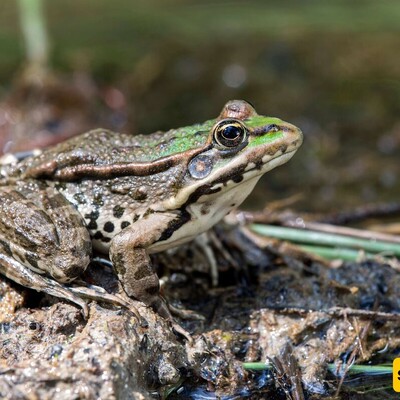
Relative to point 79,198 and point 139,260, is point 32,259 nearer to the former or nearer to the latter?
point 79,198

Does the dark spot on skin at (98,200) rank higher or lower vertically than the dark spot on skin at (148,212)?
higher

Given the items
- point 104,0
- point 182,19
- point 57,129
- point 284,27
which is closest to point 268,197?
point 57,129

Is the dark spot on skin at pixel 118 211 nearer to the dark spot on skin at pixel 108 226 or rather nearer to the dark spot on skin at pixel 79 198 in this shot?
the dark spot on skin at pixel 108 226

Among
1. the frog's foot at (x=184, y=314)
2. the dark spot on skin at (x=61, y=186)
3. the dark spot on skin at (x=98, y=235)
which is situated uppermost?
the dark spot on skin at (x=61, y=186)

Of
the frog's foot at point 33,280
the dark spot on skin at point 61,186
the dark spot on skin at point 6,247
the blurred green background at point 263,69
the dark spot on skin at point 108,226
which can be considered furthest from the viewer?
the blurred green background at point 263,69

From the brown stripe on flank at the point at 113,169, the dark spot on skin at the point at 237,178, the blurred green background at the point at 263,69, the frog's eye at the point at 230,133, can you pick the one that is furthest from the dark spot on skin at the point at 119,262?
the blurred green background at the point at 263,69

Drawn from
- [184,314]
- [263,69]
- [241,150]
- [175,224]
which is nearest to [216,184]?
[241,150]

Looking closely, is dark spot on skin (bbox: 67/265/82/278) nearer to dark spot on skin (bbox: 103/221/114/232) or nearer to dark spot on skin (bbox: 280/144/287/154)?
dark spot on skin (bbox: 103/221/114/232)
